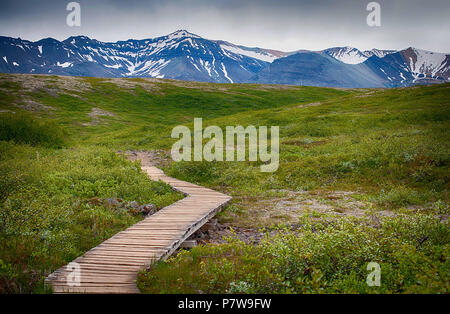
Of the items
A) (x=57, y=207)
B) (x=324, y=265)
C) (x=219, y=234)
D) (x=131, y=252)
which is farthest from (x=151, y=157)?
(x=324, y=265)

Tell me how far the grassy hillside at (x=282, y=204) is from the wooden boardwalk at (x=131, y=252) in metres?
0.47

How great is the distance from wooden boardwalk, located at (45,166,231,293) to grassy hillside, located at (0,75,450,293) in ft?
1.53

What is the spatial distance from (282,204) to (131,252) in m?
8.98

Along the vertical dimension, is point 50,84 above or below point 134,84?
below

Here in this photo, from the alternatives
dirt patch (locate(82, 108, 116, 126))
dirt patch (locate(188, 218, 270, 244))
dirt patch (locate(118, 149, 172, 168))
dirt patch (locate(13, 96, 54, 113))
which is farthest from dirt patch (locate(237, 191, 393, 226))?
dirt patch (locate(13, 96, 54, 113))

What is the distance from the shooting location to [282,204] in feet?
51.2

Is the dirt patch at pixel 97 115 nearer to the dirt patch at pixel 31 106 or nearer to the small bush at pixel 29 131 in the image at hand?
the dirt patch at pixel 31 106

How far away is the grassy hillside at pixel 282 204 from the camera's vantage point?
7.22 meters

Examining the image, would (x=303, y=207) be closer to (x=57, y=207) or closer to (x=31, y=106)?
(x=57, y=207)

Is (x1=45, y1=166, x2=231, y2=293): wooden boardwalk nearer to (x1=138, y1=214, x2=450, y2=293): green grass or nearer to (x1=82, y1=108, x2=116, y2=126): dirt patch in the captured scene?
(x1=138, y1=214, x2=450, y2=293): green grass

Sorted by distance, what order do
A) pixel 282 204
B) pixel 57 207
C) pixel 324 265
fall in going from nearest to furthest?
pixel 324 265, pixel 57 207, pixel 282 204

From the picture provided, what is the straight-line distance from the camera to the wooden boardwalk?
7000 mm

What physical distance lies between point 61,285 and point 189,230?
4.60 metres

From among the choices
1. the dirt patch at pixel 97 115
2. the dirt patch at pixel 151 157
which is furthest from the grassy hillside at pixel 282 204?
the dirt patch at pixel 97 115
